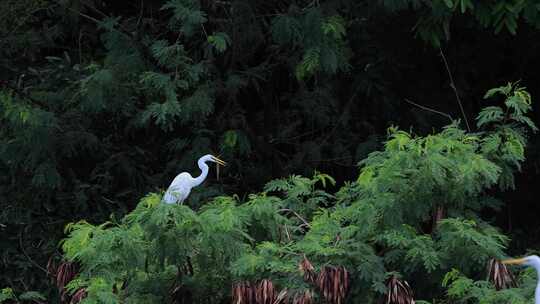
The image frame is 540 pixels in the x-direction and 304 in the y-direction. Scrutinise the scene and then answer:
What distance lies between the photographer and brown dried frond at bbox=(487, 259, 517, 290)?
510 centimetres

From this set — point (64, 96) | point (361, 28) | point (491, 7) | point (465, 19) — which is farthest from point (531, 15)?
point (64, 96)

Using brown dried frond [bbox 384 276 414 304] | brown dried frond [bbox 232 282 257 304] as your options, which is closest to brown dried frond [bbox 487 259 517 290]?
brown dried frond [bbox 384 276 414 304]

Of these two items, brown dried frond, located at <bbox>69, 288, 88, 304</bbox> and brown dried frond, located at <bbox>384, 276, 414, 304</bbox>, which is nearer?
brown dried frond, located at <bbox>384, 276, 414, 304</bbox>

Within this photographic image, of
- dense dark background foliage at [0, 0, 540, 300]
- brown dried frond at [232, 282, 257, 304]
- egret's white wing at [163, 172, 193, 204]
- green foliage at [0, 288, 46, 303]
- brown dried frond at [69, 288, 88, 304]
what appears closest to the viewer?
brown dried frond at [232, 282, 257, 304]

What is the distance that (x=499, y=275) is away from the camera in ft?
16.8

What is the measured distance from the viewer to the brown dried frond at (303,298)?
5.07m

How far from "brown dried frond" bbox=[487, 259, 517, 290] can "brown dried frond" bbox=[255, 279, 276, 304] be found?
94 cm

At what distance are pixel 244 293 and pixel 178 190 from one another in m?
1.08

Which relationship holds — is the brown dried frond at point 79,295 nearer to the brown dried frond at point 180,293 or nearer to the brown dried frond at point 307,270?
the brown dried frond at point 180,293

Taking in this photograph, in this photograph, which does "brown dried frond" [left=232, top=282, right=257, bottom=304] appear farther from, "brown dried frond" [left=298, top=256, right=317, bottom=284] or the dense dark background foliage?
the dense dark background foliage

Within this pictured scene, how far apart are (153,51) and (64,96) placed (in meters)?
0.82

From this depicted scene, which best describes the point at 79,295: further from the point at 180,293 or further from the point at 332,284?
the point at 332,284

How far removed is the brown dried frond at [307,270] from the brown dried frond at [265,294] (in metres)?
0.15

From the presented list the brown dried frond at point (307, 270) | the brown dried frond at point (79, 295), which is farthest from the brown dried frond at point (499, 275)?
the brown dried frond at point (79, 295)
